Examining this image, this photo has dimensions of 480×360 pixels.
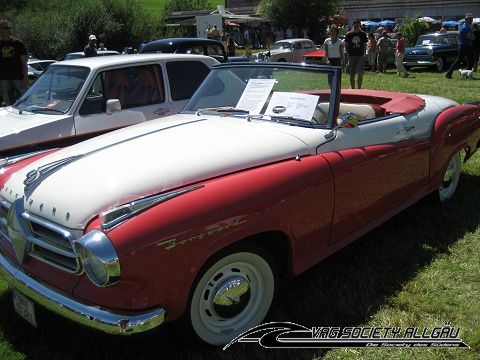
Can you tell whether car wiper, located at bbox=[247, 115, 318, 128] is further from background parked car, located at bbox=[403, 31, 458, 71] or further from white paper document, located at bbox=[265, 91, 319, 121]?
background parked car, located at bbox=[403, 31, 458, 71]

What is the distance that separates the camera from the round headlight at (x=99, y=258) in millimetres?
2121

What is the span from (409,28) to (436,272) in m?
27.7

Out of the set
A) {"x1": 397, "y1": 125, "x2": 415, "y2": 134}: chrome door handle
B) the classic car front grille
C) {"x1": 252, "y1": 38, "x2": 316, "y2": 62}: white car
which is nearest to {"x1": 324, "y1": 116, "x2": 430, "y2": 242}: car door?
{"x1": 397, "y1": 125, "x2": 415, "y2": 134}: chrome door handle

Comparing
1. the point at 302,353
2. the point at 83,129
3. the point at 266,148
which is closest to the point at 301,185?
the point at 266,148

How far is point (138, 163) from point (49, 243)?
0.62 m

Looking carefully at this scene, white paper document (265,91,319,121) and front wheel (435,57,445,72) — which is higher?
white paper document (265,91,319,121)

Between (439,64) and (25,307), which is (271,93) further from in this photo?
(439,64)

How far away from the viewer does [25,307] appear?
2.59 meters

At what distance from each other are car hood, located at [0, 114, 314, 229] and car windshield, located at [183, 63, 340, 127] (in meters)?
0.17

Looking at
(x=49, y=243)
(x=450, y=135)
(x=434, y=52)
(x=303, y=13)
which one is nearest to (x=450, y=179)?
(x=450, y=135)

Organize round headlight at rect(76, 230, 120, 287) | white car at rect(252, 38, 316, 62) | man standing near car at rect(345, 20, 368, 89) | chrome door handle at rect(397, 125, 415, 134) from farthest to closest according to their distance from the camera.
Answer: white car at rect(252, 38, 316, 62), man standing near car at rect(345, 20, 368, 89), chrome door handle at rect(397, 125, 415, 134), round headlight at rect(76, 230, 120, 287)

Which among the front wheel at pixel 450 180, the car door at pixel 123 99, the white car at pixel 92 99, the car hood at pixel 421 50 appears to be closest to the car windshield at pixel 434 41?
the car hood at pixel 421 50

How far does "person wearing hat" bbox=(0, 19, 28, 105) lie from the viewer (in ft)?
25.2

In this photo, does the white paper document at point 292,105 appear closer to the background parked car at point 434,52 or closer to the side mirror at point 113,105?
the side mirror at point 113,105
